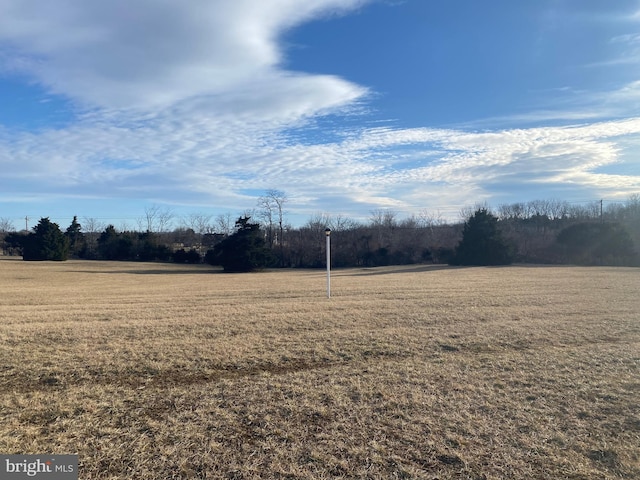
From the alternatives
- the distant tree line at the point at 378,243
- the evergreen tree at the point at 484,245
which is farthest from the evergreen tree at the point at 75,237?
the evergreen tree at the point at 484,245

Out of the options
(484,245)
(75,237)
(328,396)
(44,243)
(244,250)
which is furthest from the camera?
(75,237)

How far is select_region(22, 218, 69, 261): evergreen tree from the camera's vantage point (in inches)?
1817

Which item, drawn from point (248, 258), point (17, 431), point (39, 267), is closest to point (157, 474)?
point (17, 431)

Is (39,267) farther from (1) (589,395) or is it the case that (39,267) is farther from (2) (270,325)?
(1) (589,395)

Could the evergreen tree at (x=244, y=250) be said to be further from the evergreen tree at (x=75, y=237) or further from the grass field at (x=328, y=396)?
the grass field at (x=328, y=396)

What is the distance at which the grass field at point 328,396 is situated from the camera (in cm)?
373

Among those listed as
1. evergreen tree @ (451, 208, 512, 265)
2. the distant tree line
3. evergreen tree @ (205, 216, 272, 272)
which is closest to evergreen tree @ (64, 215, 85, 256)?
the distant tree line

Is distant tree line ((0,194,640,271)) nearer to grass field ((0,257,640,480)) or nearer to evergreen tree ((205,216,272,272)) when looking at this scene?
evergreen tree ((205,216,272,272))

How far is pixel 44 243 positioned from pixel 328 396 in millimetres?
50652

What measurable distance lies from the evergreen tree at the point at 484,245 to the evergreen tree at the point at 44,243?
43.1m

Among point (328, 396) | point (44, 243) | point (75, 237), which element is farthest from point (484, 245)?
point (75, 237)

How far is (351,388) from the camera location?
5.50 meters

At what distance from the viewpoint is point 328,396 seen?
17.1ft

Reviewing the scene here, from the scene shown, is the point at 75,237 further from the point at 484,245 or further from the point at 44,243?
the point at 484,245
